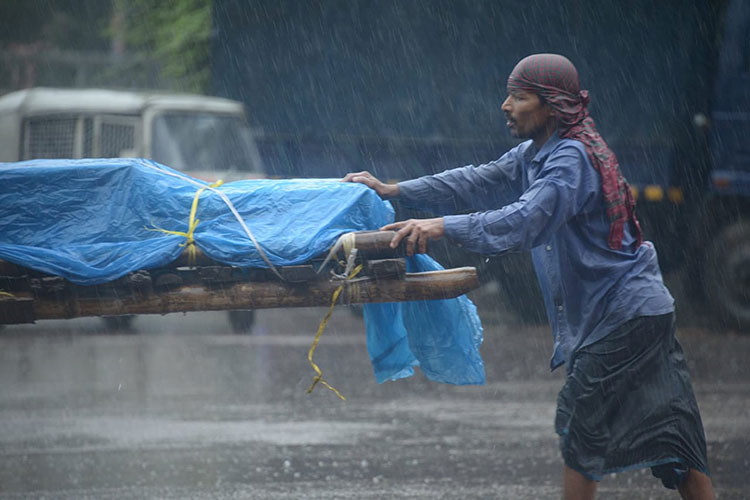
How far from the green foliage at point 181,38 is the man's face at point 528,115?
45.8 ft

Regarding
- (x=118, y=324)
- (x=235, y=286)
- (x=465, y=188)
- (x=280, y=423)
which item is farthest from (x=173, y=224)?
(x=118, y=324)

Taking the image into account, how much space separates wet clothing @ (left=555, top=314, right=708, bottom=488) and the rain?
185 centimetres

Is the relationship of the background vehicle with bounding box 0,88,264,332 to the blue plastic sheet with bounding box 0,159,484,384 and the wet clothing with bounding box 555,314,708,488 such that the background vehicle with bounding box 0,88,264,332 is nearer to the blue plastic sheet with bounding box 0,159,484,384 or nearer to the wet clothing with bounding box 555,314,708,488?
the blue plastic sheet with bounding box 0,159,484,384

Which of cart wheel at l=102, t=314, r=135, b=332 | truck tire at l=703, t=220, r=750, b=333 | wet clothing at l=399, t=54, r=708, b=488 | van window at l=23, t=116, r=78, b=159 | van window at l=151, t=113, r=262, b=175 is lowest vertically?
truck tire at l=703, t=220, r=750, b=333

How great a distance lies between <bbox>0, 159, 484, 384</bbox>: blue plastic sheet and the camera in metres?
3.80

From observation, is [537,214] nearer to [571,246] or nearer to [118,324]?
[571,246]

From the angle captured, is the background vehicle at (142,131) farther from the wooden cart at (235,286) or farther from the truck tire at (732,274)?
the wooden cart at (235,286)

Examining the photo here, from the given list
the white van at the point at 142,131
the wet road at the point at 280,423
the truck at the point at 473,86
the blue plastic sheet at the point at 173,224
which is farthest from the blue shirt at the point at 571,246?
the white van at the point at 142,131

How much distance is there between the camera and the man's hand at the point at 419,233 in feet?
11.6

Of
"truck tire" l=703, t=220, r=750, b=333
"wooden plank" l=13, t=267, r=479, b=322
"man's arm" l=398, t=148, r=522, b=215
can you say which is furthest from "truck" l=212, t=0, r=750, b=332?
"wooden plank" l=13, t=267, r=479, b=322

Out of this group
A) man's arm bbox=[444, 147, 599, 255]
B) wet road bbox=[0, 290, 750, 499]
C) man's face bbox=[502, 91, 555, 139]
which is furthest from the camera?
wet road bbox=[0, 290, 750, 499]

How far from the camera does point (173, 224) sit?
392cm

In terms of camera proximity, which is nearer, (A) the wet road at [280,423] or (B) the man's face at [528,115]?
(B) the man's face at [528,115]

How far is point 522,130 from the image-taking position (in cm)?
370
